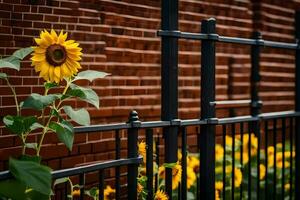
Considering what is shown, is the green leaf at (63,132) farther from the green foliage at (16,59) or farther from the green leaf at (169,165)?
the green leaf at (169,165)

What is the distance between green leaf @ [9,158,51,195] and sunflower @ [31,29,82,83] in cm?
43

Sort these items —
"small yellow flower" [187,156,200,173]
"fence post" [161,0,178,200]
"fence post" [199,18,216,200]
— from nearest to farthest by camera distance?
"fence post" [161,0,178,200], "fence post" [199,18,216,200], "small yellow flower" [187,156,200,173]

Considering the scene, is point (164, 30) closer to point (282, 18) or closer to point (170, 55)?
point (170, 55)

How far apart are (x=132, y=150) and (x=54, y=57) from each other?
0.64 meters

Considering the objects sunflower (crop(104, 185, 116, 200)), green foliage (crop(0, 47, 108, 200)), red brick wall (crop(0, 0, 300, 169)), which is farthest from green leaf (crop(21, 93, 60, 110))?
sunflower (crop(104, 185, 116, 200))

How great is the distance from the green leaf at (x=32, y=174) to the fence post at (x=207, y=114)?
57.4 inches

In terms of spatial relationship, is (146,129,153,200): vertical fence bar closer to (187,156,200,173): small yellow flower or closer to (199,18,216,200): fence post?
(199,18,216,200): fence post

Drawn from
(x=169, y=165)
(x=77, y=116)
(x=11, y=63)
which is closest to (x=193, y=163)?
(x=169, y=165)

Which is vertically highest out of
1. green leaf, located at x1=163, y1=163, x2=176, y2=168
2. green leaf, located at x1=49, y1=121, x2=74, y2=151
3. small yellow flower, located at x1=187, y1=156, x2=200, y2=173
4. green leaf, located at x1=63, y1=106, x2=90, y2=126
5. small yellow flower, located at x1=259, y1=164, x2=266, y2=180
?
green leaf, located at x1=63, y1=106, x2=90, y2=126

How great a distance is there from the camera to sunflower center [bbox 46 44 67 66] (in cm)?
280

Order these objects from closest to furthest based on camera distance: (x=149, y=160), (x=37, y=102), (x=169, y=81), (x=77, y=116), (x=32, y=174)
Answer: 1. (x=32, y=174)
2. (x=37, y=102)
3. (x=77, y=116)
4. (x=149, y=160)
5. (x=169, y=81)

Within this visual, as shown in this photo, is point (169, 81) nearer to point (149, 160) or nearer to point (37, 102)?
point (149, 160)

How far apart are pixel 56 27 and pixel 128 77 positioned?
0.85 m

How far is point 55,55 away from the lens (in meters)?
2.81
